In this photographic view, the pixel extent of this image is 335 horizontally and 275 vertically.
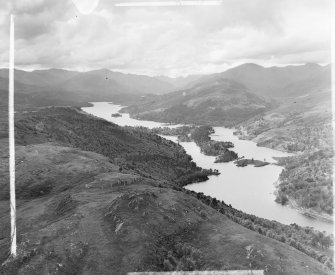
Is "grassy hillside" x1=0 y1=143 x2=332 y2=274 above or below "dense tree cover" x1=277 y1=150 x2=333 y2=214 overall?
above

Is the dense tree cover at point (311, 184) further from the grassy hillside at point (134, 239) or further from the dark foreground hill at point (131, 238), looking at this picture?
the grassy hillside at point (134, 239)

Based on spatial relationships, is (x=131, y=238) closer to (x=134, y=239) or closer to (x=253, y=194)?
(x=134, y=239)

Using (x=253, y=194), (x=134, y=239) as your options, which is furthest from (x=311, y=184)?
(x=134, y=239)

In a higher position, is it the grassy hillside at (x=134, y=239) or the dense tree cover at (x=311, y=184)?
the grassy hillside at (x=134, y=239)

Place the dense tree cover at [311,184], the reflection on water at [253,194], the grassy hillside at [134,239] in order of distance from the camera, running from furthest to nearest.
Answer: the dense tree cover at [311,184]
the reflection on water at [253,194]
the grassy hillside at [134,239]

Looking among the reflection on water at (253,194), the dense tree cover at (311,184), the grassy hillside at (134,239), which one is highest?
the grassy hillside at (134,239)

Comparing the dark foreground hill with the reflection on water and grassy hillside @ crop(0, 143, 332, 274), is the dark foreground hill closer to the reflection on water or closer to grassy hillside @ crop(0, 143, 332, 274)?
grassy hillside @ crop(0, 143, 332, 274)

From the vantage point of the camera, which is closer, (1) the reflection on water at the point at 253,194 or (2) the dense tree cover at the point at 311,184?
(1) the reflection on water at the point at 253,194

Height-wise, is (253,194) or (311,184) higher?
(311,184)

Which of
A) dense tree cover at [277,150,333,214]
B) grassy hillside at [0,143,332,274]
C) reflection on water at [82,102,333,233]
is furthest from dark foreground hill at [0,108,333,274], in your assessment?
dense tree cover at [277,150,333,214]

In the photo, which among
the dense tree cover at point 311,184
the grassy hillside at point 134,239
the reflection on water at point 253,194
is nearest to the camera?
the grassy hillside at point 134,239

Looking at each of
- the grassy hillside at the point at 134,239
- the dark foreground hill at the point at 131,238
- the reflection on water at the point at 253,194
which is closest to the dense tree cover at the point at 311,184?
the reflection on water at the point at 253,194
